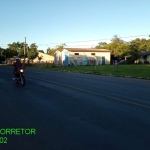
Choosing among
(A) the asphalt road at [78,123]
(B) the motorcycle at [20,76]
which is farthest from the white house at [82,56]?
(A) the asphalt road at [78,123]

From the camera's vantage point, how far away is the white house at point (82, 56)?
221 ft

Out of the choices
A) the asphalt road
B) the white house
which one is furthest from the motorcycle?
the white house

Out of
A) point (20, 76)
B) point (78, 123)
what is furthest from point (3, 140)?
point (20, 76)

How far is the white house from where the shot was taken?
67500 mm

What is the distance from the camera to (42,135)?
209 inches

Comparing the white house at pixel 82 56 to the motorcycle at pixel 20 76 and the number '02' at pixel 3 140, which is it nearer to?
the motorcycle at pixel 20 76

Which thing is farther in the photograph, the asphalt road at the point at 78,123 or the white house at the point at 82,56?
the white house at the point at 82,56

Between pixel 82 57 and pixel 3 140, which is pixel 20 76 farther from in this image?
pixel 82 57

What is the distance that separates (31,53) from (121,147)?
76.6 meters

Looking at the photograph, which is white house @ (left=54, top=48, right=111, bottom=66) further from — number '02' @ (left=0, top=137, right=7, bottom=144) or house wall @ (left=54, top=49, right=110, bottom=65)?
number '02' @ (left=0, top=137, right=7, bottom=144)

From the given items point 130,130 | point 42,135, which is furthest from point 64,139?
point 130,130

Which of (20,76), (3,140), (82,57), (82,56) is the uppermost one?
(82,56)

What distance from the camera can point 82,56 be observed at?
2704 inches

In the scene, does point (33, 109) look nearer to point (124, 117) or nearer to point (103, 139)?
point (124, 117)
